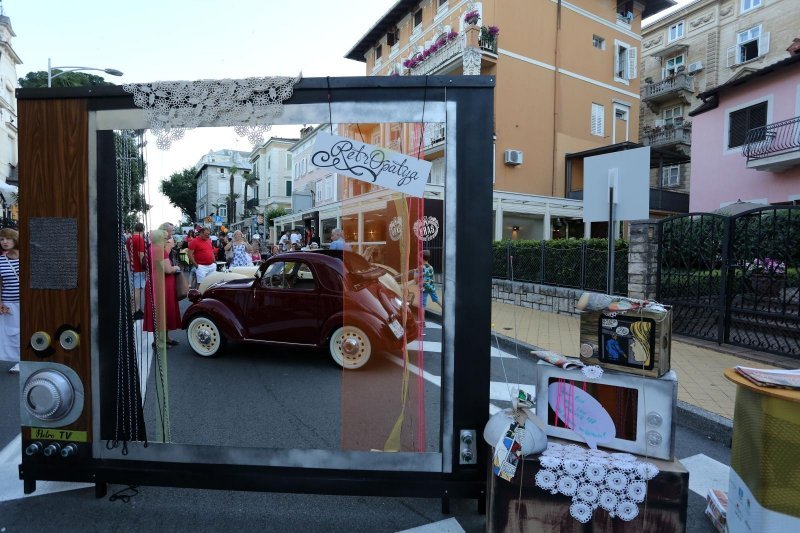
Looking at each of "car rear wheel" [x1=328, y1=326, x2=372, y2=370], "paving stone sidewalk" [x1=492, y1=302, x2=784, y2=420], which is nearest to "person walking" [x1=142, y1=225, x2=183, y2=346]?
"car rear wheel" [x1=328, y1=326, x2=372, y2=370]

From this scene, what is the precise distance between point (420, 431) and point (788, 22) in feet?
97.8

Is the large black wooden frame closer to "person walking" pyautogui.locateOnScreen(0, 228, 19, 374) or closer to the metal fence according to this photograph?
"person walking" pyautogui.locateOnScreen(0, 228, 19, 374)

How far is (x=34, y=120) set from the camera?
271 cm

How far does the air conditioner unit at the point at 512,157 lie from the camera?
21.6m

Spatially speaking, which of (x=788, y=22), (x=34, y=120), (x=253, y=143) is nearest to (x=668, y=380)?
(x=253, y=143)

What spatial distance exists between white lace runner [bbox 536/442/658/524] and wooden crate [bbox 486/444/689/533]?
0.10 ft

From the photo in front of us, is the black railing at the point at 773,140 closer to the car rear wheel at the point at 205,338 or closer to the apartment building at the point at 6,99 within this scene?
the car rear wheel at the point at 205,338

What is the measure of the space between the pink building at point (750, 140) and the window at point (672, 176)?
29.5 feet

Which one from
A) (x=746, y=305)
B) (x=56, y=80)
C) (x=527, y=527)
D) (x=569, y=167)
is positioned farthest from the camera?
(x=56, y=80)

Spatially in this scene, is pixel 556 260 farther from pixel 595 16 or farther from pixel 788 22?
pixel 788 22

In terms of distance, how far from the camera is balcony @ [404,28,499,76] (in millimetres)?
20281

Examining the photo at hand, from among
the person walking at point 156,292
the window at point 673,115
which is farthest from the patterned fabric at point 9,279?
the window at point 673,115

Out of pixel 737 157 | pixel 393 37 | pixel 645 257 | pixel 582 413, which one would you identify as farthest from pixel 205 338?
pixel 393 37

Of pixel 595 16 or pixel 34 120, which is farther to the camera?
pixel 595 16
